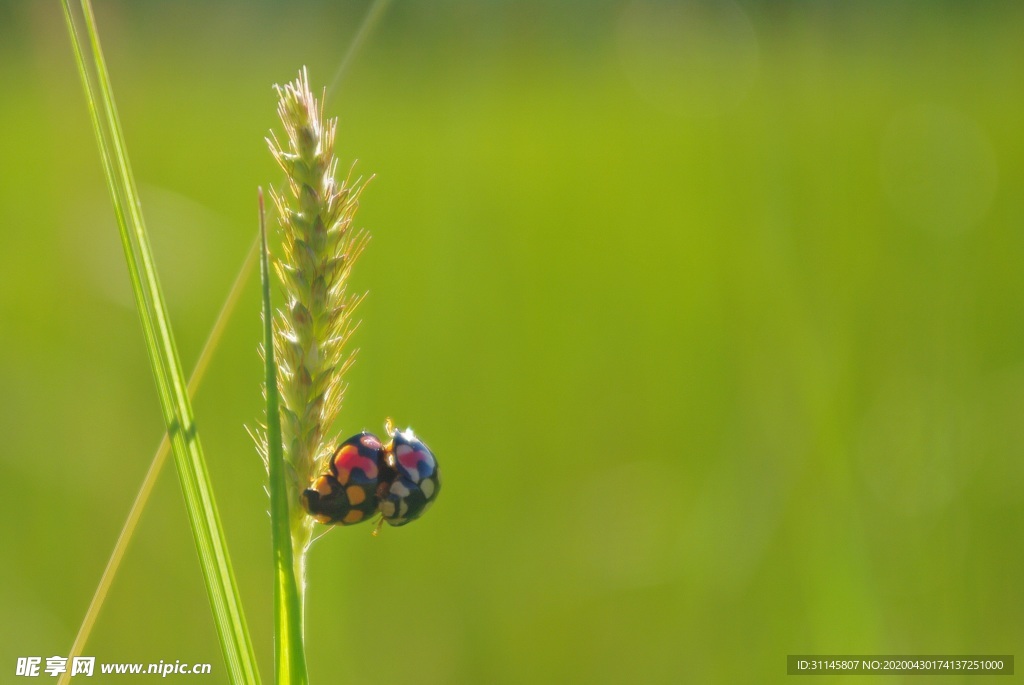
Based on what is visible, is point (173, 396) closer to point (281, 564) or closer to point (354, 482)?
point (281, 564)

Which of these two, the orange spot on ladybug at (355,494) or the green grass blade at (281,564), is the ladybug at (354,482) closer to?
the orange spot on ladybug at (355,494)

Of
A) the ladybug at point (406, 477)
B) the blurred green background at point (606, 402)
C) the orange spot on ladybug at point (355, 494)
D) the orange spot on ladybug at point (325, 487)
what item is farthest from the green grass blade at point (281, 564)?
the blurred green background at point (606, 402)

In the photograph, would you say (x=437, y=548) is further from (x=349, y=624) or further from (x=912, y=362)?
(x=912, y=362)

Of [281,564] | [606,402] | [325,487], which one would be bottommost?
[281,564]

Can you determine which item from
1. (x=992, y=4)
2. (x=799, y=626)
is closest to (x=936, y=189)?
(x=992, y=4)


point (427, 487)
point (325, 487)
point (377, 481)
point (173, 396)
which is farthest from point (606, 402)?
point (173, 396)
